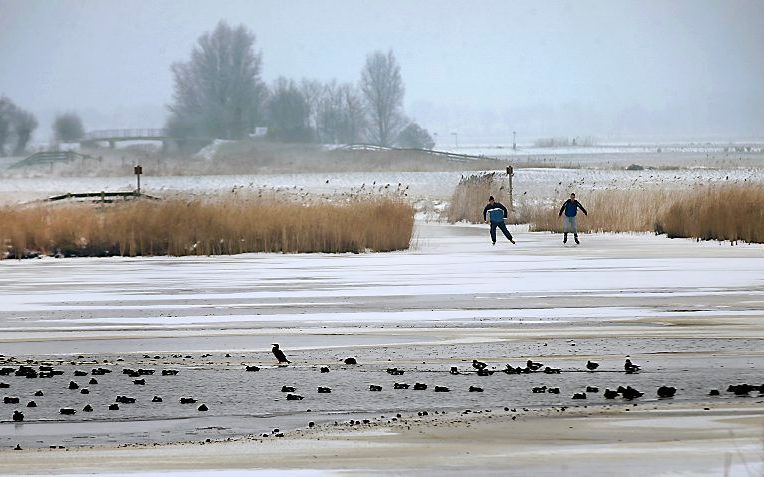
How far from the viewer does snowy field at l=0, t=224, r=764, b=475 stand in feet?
26.7

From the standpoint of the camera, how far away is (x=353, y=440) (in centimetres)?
838

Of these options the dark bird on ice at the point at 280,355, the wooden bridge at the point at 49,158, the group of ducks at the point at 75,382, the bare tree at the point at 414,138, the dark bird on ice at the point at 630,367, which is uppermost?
the bare tree at the point at 414,138

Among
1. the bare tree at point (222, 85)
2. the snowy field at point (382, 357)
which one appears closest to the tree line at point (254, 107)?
the bare tree at point (222, 85)

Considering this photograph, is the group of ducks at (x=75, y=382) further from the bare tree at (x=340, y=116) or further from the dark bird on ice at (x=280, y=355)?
the bare tree at (x=340, y=116)

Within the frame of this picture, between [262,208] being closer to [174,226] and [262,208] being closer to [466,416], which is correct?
[174,226]

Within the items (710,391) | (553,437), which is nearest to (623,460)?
(553,437)

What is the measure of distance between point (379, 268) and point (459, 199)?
24.4 metres

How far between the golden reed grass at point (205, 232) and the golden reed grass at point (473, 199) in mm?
15999

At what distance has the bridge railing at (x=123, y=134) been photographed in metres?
110

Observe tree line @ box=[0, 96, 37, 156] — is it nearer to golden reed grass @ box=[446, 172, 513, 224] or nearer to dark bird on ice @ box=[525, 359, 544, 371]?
golden reed grass @ box=[446, 172, 513, 224]

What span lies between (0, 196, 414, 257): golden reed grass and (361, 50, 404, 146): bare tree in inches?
4367

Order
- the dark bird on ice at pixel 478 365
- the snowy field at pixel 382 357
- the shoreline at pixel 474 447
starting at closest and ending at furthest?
the shoreline at pixel 474 447, the snowy field at pixel 382 357, the dark bird on ice at pixel 478 365

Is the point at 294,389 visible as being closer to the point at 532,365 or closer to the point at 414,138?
the point at 532,365

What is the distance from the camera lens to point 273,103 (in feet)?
425
